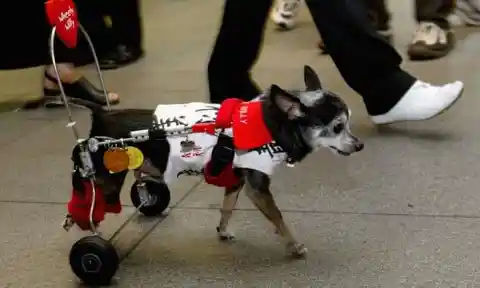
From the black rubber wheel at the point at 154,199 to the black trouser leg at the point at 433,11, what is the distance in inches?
73.3

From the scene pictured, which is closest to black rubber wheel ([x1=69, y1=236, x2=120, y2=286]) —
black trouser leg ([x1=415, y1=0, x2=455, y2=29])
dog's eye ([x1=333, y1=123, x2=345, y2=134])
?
dog's eye ([x1=333, y1=123, x2=345, y2=134])

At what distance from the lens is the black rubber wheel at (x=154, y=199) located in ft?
5.69

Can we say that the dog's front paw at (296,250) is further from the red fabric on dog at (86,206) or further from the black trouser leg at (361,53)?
the black trouser leg at (361,53)

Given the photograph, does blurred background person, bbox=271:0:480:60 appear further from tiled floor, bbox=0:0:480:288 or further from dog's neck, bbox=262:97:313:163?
dog's neck, bbox=262:97:313:163

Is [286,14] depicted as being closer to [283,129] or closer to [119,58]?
Answer: [119,58]

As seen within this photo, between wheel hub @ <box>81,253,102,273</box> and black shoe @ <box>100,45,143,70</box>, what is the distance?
2059mm

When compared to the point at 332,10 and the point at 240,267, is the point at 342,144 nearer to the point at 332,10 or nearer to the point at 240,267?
the point at 240,267

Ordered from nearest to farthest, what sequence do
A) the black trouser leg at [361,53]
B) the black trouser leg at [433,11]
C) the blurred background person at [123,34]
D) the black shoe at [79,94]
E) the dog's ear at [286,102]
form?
1. the dog's ear at [286,102]
2. the black trouser leg at [361,53]
3. the black shoe at [79,94]
4. the black trouser leg at [433,11]
5. the blurred background person at [123,34]

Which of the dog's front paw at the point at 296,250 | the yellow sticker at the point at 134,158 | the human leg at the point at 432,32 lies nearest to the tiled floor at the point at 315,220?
the dog's front paw at the point at 296,250

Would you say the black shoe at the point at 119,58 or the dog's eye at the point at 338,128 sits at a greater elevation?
the dog's eye at the point at 338,128

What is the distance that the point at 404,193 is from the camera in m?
1.83

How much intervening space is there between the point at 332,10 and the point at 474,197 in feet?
2.19

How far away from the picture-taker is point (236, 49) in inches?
86.8

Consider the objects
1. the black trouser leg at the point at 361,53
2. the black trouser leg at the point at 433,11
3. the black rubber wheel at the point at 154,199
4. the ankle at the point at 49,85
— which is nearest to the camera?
the black rubber wheel at the point at 154,199
